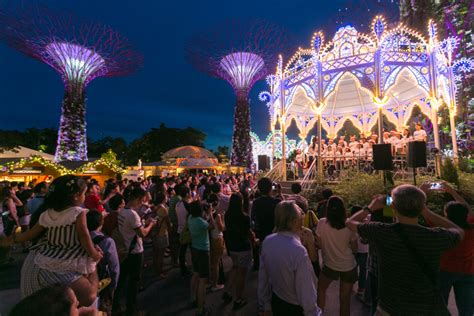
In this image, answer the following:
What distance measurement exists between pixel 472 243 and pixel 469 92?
71.1 ft

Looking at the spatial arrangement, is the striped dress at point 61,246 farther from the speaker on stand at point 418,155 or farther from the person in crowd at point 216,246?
the speaker on stand at point 418,155

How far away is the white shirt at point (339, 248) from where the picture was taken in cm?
314

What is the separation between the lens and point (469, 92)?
1830 centimetres

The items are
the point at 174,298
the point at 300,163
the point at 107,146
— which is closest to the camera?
the point at 174,298

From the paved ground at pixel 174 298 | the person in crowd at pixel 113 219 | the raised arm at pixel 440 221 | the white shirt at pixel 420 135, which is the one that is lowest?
the paved ground at pixel 174 298

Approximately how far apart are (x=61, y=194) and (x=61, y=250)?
503mm

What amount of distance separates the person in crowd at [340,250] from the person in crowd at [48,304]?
2.81 m

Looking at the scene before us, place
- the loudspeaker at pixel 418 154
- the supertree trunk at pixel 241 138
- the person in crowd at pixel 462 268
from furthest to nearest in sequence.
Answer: the supertree trunk at pixel 241 138
the loudspeaker at pixel 418 154
the person in crowd at pixel 462 268

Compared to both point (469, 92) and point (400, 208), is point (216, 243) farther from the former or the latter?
point (469, 92)

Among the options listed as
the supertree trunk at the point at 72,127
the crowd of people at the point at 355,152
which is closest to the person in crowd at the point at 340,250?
the crowd of people at the point at 355,152

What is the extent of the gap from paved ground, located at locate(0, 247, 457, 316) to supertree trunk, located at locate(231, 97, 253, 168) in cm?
2908

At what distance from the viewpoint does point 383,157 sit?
7.92 m

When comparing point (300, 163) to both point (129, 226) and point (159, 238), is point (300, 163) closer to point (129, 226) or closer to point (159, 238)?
point (159, 238)

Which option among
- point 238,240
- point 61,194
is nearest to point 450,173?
point 238,240
